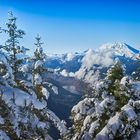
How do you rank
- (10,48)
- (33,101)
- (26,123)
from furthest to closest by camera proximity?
(10,48), (26,123), (33,101)

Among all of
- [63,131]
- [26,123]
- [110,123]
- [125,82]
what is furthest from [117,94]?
[26,123]

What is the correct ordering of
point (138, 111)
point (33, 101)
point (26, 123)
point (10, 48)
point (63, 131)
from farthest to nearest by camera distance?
point (10, 48) → point (138, 111) → point (63, 131) → point (26, 123) → point (33, 101)

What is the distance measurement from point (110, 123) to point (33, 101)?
11220 millimetres

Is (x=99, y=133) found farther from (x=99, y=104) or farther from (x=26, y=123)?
(x=26, y=123)

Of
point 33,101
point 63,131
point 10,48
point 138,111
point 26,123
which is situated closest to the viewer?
point 33,101

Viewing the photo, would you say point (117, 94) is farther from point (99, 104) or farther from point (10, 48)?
point (10, 48)

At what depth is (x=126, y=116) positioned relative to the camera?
19.8 metres

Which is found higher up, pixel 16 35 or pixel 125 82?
pixel 16 35

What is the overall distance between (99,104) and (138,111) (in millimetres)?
2261

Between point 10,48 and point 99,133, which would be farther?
point 10,48

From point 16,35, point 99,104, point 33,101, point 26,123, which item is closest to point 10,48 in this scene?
point 16,35

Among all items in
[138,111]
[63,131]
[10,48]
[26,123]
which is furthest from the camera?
[10,48]

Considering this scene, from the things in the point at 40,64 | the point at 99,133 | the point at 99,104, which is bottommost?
the point at 99,133

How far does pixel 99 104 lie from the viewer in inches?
863
